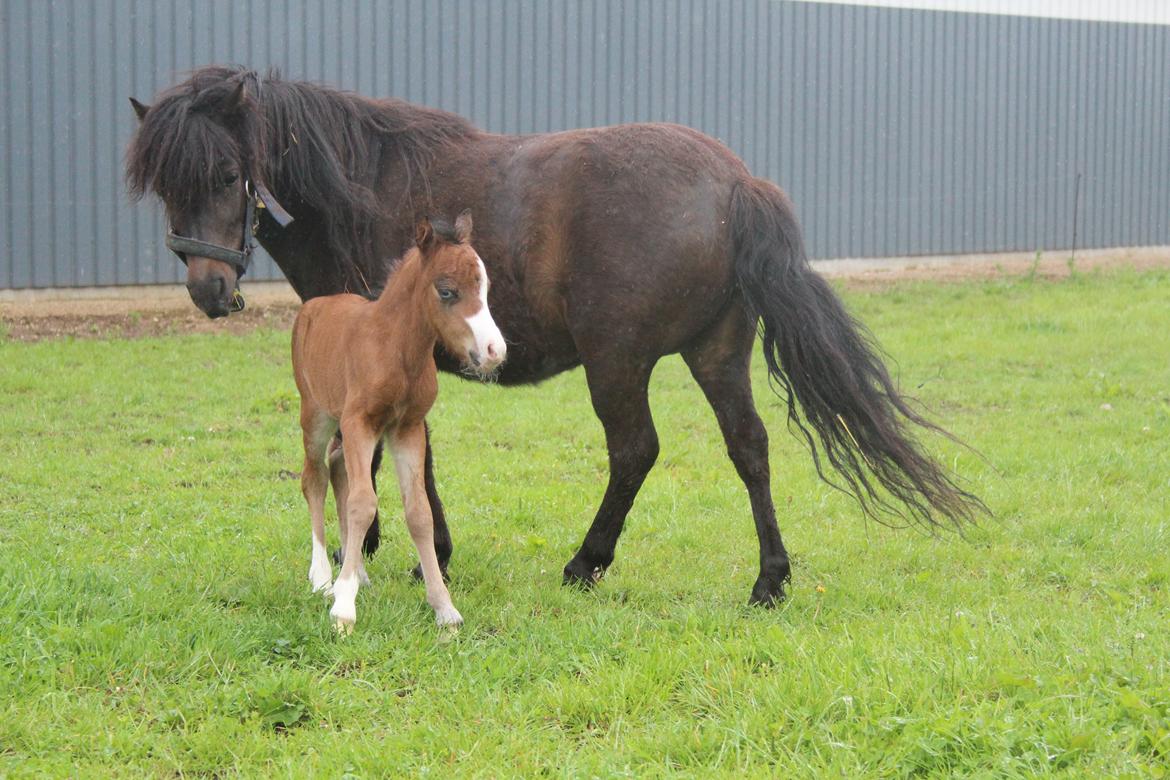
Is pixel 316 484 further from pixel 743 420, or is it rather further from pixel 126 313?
pixel 126 313

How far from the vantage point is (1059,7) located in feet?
58.2

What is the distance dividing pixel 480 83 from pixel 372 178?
28.7 feet

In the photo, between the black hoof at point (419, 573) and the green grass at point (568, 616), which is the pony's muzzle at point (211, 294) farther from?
the black hoof at point (419, 573)

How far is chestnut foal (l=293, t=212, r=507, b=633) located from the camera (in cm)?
421

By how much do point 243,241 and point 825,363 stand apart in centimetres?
245

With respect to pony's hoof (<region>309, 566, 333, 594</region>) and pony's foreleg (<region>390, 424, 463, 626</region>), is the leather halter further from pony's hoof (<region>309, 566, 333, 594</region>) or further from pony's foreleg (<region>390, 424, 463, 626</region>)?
pony's hoof (<region>309, 566, 333, 594</region>)

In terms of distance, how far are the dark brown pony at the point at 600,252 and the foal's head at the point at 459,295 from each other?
765 mm

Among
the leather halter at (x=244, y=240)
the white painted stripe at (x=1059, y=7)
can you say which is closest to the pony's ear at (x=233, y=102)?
the leather halter at (x=244, y=240)

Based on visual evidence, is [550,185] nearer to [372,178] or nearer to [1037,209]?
[372,178]

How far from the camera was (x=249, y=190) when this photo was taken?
16.3 ft

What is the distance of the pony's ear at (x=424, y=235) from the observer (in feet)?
14.1

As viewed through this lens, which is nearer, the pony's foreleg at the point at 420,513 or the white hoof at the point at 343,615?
the white hoof at the point at 343,615

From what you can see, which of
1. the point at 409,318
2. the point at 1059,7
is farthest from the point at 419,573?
the point at 1059,7

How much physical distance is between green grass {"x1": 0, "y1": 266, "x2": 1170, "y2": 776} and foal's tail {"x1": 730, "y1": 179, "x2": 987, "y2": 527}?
0.51 metres
